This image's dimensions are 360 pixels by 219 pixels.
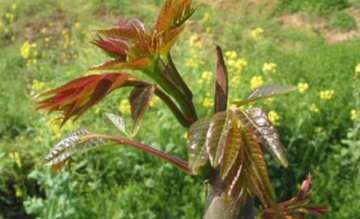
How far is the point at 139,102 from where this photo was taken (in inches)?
34.1

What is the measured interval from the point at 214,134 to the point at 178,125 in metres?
3.03

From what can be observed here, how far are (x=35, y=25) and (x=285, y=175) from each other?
172 inches

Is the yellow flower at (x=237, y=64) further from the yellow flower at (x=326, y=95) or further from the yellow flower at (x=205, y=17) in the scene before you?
the yellow flower at (x=205, y=17)

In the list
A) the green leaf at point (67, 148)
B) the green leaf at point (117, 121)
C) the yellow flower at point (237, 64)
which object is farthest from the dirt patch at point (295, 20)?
the green leaf at point (67, 148)

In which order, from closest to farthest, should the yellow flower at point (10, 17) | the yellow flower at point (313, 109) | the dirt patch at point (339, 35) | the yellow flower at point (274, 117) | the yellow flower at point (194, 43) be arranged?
1. the yellow flower at point (274, 117)
2. the yellow flower at point (313, 109)
3. the yellow flower at point (194, 43)
4. the dirt patch at point (339, 35)
5. the yellow flower at point (10, 17)

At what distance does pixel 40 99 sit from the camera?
0.89 meters

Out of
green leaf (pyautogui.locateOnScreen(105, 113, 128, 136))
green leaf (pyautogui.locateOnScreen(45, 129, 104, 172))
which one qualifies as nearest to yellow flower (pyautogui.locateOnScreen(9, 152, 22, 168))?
green leaf (pyautogui.locateOnScreen(105, 113, 128, 136))

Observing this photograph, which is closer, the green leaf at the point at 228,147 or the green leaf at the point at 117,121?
the green leaf at the point at 228,147

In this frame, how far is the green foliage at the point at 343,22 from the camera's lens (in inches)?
283

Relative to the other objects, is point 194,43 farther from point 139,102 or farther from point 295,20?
point 139,102

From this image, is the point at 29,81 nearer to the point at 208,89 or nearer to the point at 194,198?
the point at 208,89

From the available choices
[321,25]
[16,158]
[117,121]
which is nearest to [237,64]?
[16,158]

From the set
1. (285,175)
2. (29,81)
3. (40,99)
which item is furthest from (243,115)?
(29,81)

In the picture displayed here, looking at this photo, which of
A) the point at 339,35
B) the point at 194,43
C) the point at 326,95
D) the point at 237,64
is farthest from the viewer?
the point at 339,35
